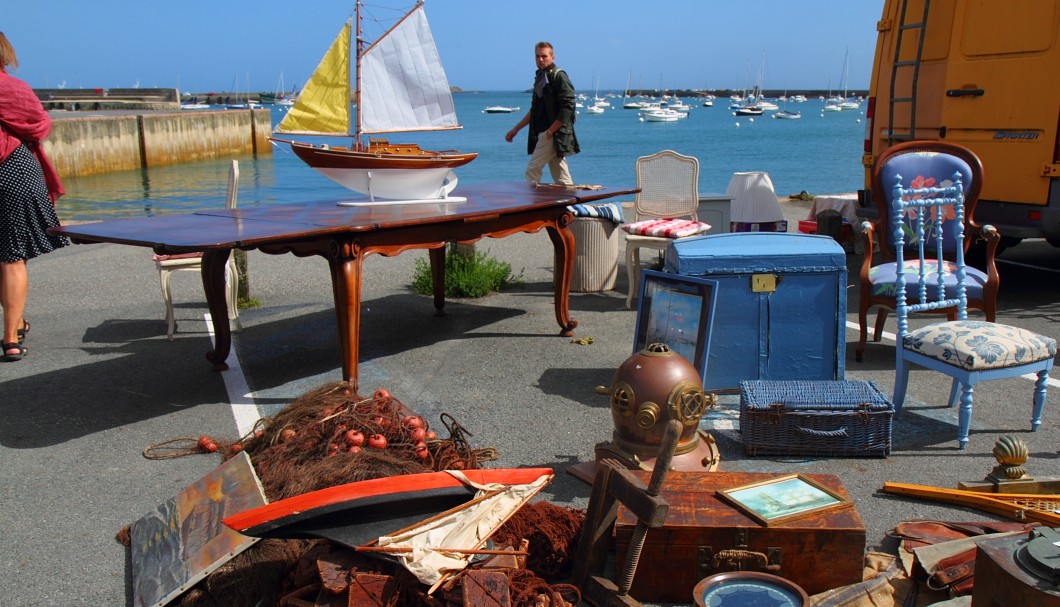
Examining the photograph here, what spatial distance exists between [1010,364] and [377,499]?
3.16 m

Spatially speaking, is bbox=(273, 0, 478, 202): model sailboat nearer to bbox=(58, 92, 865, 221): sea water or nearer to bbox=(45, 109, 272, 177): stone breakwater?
bbox=(58, 92, 865, 221): sea water

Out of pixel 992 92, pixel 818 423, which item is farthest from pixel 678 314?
pixel 992 92

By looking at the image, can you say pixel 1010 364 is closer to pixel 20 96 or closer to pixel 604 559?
pixel 604 559

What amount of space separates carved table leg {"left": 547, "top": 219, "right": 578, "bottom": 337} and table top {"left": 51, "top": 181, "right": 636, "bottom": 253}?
0.23 metres

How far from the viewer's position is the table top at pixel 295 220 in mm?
4211

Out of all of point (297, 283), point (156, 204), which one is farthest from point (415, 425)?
point (156, 204)

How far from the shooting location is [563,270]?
21.4 feet

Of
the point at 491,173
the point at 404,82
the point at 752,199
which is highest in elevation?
the point at 404,82

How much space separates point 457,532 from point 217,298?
3.29 m

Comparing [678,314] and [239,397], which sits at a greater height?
[678,314]

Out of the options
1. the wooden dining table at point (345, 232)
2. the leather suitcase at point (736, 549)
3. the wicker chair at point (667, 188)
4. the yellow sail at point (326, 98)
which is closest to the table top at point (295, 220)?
the wooden dining table at point (345, 232)

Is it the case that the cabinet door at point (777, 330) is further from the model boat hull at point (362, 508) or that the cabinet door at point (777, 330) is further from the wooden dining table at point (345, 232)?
the model boat hull at point (362, 508)

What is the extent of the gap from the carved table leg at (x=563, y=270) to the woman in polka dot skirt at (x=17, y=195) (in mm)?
3449

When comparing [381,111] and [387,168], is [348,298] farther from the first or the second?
[381,111]
